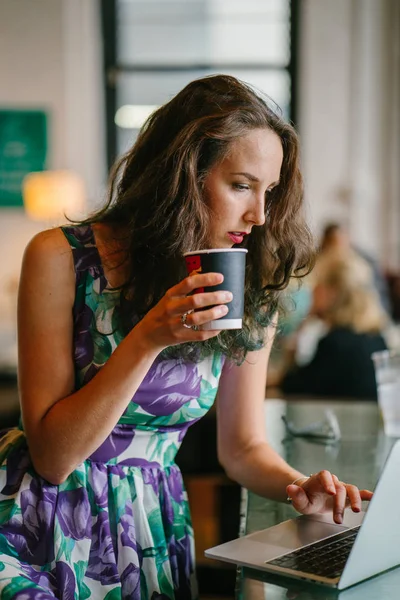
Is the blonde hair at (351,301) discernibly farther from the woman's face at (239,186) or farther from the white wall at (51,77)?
the white wall at (51,77)

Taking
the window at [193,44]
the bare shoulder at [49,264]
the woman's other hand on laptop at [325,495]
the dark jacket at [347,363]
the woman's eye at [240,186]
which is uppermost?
the window at [193,44]

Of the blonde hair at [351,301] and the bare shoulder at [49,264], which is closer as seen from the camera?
the bare shoulder at [49,264]

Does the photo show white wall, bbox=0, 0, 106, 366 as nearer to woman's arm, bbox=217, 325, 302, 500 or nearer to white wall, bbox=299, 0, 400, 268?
white wall, bbox=299, 0, 400, 268

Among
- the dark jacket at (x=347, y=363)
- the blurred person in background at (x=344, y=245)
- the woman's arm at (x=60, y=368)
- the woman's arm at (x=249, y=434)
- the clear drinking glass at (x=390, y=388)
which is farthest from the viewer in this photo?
the blurred person in background at (x=344, y=245)

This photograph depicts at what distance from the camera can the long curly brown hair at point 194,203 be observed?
124cm

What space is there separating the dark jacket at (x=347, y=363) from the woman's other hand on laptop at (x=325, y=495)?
199cm

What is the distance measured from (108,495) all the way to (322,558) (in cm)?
40

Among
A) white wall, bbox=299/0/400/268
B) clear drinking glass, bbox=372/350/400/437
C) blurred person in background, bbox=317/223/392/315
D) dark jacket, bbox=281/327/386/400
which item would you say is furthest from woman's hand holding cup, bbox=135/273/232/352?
white wall, bbox=299/0/400/268

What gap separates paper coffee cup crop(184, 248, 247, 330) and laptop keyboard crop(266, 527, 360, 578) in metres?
0.31

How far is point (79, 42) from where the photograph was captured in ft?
20.3

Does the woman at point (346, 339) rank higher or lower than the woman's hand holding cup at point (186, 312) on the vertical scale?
lower

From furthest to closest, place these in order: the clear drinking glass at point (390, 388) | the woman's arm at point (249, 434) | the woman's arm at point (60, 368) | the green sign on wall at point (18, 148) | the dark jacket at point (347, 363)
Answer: the green sign on wall at point (18, 148)
the dark jacket at point (347, 363)
the clear drinking glass at point (390, 388)
the woman's arm at point (249, 434)
the woman's arm at point (60, 368)

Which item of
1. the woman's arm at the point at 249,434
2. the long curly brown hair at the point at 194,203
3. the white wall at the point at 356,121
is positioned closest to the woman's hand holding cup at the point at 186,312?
the long curly brown hair at the point at 194,203

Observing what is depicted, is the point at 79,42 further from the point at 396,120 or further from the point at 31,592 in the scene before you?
the point at 31,592
